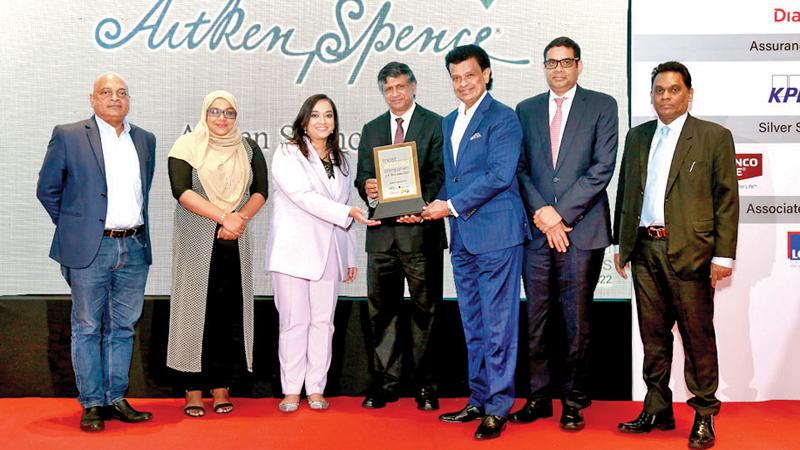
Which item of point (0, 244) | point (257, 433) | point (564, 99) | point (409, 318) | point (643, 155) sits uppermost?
point (564, 99)

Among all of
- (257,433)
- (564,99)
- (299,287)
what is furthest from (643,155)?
(257,433)

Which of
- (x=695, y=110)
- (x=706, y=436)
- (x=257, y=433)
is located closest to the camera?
(x=706, y=436)

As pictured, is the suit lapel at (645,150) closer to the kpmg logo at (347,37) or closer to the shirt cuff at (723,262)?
the shirt cuff at (723,262)

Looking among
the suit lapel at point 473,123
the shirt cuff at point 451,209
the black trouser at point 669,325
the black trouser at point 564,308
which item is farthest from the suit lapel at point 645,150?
the shirt cuff at point 451,209

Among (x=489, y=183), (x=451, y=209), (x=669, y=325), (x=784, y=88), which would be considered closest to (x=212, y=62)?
(x=451, y=209)

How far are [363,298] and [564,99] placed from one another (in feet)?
5.53

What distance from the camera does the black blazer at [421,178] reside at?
4.30 m

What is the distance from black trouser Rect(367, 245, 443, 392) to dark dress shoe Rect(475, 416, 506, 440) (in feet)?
2.06

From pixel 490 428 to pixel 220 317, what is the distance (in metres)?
1.57

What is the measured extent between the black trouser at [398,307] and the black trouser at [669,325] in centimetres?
107

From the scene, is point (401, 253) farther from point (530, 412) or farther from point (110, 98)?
point (110, 98)

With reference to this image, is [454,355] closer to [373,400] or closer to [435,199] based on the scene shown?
[373,400]

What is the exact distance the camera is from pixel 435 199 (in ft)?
14.1

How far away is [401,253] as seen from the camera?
432cm
